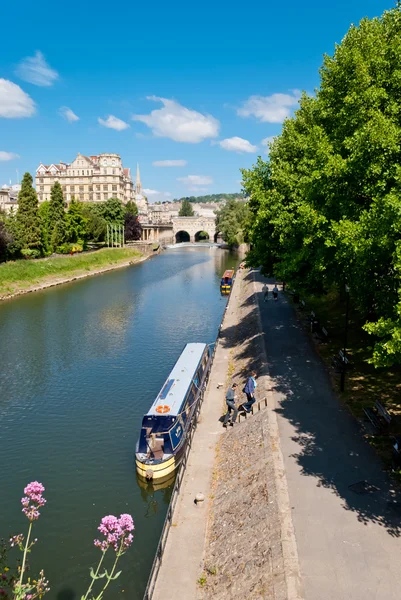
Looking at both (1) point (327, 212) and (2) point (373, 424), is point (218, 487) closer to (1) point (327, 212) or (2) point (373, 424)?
(2) point (373, 424)

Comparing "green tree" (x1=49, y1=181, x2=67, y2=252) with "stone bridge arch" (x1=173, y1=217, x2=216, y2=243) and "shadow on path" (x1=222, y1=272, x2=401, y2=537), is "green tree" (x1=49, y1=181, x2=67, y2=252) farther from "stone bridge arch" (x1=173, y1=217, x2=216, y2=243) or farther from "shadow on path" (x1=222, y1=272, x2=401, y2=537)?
"stone bridge arch" (x1=173, y1=217, x2=216, y2=243)

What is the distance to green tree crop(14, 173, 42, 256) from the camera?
7750cm

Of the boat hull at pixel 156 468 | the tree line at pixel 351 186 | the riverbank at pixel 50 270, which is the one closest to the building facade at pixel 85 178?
the riverbank at pixel 50 270

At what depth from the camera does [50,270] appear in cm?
7750

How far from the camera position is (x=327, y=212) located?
22297 mm

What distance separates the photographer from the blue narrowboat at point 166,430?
19.8m

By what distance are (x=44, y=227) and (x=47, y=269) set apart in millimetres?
10723

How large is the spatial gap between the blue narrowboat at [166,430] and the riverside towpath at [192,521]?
0.79 meters

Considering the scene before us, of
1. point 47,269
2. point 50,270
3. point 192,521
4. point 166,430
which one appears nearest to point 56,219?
point 50,270

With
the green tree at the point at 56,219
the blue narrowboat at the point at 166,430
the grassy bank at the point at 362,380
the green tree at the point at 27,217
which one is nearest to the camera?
the grassy bank at the point at 362,380

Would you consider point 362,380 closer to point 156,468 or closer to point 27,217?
point 156,468

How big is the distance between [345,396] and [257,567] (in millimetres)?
11798

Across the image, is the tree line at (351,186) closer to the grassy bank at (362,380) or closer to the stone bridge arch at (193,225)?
the grassy bank at (362,380)

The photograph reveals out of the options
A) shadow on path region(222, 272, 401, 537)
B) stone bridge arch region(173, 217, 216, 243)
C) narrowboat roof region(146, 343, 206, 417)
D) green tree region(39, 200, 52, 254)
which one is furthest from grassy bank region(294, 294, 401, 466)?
stone bridge arch region(173, 217, 216, 243)
